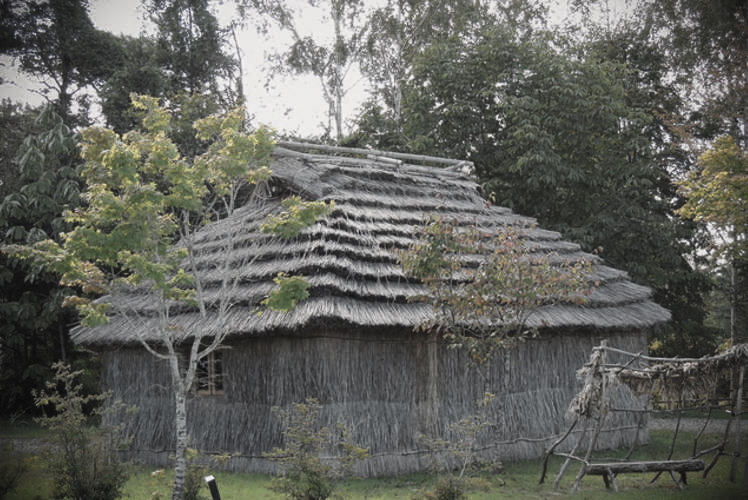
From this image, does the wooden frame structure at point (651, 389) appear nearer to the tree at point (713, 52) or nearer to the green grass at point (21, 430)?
the tree at point (713, 52)

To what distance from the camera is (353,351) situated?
10625 millimetres

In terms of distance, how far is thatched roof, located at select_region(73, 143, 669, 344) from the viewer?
1031 cm

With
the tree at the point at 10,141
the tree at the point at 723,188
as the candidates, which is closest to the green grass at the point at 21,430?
the tree at the point at 10,141

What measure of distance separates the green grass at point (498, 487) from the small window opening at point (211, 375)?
5.07ft

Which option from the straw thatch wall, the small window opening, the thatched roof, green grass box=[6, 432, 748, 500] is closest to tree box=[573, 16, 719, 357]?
the thatched roof

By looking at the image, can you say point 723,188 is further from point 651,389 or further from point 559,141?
point 559,141

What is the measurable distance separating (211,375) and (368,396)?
2.86 meters

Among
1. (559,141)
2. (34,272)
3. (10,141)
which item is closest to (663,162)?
(559,141)

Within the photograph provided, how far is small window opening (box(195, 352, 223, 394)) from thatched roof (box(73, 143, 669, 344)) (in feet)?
2.75

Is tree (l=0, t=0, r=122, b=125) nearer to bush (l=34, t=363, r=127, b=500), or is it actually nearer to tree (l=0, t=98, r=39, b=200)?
tree (l=0, t=98, r=39, b=200)

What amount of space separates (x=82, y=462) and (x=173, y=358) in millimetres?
1571

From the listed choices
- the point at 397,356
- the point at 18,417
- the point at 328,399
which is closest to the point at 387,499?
the point at 328,399

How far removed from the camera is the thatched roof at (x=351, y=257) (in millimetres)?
10312

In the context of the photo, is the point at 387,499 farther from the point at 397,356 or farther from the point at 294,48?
the point at 294,48
